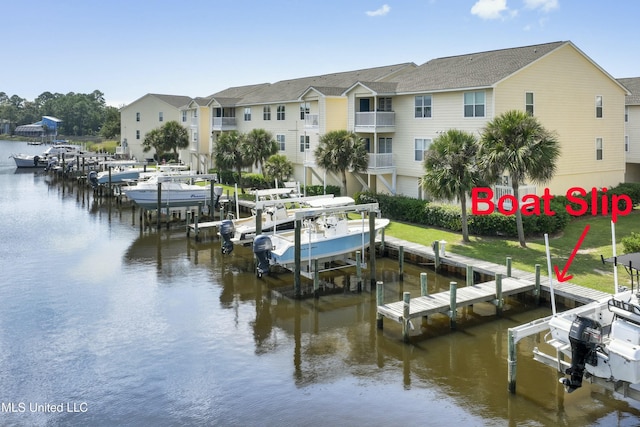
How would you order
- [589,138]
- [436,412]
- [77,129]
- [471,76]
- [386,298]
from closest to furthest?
[436,412] → [386,298] → [471,76] → [589,138] → [77,129]

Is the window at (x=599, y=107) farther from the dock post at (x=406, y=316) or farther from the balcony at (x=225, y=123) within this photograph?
the balcony at (x=225, y=123)

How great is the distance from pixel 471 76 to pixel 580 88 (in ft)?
24.0

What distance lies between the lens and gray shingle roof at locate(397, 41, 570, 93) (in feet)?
106

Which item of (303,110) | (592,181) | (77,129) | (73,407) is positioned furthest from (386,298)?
(77,129)

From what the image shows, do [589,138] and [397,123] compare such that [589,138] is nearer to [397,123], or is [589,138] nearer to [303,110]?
[397,123]

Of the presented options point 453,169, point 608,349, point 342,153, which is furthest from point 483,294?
point 342,153

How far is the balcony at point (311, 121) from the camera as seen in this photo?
4454 centimetres

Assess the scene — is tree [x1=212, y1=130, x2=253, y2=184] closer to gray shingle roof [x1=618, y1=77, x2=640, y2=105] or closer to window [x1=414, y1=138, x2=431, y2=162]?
window [x1=414, y1=138, x2=431, y2=162]

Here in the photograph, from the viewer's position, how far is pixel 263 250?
23.8 metres

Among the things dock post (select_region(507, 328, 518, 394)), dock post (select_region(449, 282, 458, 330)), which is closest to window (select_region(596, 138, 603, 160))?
dock post (select_region(449, 282, 458, 330))

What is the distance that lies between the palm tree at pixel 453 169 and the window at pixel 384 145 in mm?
11104

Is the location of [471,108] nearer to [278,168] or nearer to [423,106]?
[423,106]

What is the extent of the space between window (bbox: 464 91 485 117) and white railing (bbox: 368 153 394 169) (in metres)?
6.52

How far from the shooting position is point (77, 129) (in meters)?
164
